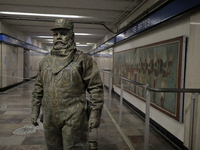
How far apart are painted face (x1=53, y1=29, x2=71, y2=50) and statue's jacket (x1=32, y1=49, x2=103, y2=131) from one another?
0.09m

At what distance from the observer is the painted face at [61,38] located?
1509mm

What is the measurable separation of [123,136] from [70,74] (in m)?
2.01

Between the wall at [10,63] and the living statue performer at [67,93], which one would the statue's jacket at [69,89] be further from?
the wall at [10,63]

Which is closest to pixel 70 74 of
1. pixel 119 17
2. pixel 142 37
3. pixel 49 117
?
pixel 49 117

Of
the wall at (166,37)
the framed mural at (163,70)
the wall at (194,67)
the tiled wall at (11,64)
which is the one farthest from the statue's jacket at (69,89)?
the tiled wall at (11,64)

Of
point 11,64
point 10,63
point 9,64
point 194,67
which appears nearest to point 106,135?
point 194,67

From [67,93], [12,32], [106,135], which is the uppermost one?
[12,32]

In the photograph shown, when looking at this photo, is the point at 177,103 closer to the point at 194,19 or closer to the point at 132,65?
the point at 194,19

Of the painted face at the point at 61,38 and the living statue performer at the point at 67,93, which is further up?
the painted face at the point at 61,38

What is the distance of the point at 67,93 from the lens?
1.43 meters

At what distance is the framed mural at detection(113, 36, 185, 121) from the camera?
2676 mm

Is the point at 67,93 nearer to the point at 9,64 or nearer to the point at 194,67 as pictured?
the point at 194,67

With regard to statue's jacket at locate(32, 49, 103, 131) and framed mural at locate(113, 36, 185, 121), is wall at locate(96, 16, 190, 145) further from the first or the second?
statue's jacket at locate(32, 49, 103, 131)

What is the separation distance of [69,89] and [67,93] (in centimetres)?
3
